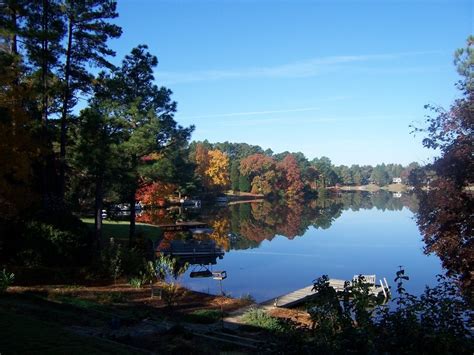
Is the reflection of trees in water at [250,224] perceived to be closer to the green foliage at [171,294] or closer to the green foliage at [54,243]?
the green foliage at [54,243]

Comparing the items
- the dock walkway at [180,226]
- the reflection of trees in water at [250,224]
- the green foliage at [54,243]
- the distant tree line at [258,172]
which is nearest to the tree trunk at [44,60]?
the green foliage at [54,243]

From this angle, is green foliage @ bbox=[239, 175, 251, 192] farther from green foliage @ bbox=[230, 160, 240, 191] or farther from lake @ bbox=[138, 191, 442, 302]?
lake @ bbox=[138, 191, 442, 302]

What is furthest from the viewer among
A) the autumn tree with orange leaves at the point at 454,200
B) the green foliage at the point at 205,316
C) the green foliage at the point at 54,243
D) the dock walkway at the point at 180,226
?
the dock walkway at the point at 180,226

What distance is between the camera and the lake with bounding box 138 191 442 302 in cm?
2389

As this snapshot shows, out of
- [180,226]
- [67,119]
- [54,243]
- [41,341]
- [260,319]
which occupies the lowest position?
[260,319]

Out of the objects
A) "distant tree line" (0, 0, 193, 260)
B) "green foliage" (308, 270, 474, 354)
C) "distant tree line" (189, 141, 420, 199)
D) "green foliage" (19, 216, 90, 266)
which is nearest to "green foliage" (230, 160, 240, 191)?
"distant tree line" (189, 141, 420, 199)

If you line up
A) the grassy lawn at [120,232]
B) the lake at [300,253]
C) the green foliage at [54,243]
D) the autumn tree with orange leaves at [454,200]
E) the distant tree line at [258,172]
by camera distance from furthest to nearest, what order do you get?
the distant tree line at [258,172], the grassy lawn at [120,232], the lake at [300,253], the green foliage at [54,243], the autumn tree with orange leaves at [454,200]

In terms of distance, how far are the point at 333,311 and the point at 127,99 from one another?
66.9ft

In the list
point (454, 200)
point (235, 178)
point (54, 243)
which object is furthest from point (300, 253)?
point (235, 178)

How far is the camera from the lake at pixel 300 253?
78.4 feet

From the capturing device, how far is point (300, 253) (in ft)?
111

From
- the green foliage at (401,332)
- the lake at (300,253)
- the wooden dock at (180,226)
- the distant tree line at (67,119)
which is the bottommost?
the lake at (300,253)

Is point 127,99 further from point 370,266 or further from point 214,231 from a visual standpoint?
point 214,231

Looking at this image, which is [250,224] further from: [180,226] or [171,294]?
[171,294]
